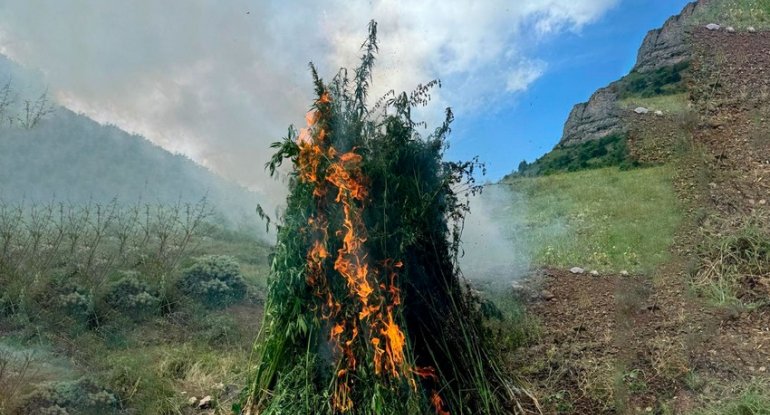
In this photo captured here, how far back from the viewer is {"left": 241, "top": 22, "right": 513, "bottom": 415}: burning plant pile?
11.9ft

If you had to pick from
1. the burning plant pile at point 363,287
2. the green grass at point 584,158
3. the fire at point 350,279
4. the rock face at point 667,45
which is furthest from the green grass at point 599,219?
the fire at point 350,279

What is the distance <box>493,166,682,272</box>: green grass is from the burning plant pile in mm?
4195

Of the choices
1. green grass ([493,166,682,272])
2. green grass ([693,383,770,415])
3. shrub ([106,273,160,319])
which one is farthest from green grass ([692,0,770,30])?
shrub ([106,273,160,319])

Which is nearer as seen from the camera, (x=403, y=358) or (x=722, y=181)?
(x=403, y=358)

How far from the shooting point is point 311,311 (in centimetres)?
370

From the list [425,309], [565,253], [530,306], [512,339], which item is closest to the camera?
[425,309]

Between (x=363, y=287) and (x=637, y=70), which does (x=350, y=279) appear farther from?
(x=637, y=70)

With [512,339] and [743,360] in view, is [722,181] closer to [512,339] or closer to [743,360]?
[743,360]

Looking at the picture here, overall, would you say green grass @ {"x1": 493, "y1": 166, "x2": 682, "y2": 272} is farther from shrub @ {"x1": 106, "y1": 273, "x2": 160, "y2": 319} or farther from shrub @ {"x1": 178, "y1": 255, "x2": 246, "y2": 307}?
shrub @ {"x1": 106, "y1": 273, "x2": 160, "y2": 319}

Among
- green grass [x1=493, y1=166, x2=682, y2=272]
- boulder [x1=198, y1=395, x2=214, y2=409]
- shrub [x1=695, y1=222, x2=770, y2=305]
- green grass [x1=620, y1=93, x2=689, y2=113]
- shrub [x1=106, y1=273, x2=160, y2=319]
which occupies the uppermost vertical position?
green grass [x1=620, y1=93, x2=689, y2=113]

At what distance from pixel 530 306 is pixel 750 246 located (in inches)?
96.1

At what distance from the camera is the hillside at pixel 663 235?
527 cm

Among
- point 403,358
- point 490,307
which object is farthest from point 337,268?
point 490,307

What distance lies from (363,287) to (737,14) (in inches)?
426
